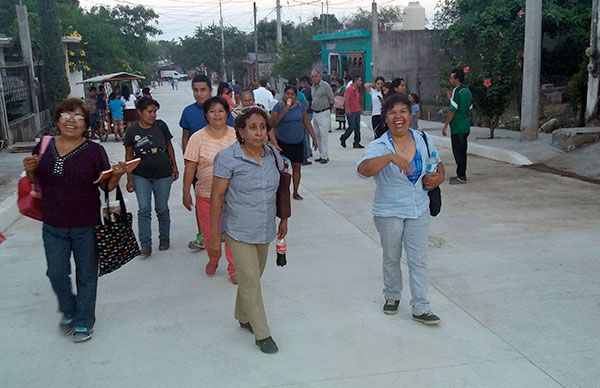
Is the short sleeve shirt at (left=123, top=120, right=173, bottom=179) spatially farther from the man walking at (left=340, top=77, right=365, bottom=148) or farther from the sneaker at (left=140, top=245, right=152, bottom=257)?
the man walking at (left=340, top=77, right=365, bottom=148)

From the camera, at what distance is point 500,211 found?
778 centimetres

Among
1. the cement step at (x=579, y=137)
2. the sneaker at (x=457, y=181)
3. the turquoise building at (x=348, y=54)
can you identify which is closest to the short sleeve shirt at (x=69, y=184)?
the sneaker at (x=457, y=181)

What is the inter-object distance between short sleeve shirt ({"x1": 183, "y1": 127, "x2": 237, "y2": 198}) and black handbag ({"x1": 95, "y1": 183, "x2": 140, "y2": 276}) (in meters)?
1.22

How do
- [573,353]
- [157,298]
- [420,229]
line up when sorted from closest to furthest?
[573,353] < [420,229] < [157,298]

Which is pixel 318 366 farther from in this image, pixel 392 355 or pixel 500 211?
pixel 500 211

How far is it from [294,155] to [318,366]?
508cm

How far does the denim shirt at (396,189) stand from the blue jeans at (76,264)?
1.93 m

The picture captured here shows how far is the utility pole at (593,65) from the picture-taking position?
11914mm

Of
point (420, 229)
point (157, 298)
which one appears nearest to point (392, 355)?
point (420, 229)

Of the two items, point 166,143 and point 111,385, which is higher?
point 166,143

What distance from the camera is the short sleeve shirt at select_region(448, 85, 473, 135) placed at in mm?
9164

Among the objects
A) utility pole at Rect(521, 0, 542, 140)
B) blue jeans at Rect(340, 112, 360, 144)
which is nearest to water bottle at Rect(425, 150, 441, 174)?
utility pole at Rect(521, 0, 542, 140)

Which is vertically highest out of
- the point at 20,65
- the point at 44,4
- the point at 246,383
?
the point at 44,4

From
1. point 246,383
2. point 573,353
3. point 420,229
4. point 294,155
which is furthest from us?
point 294,155
